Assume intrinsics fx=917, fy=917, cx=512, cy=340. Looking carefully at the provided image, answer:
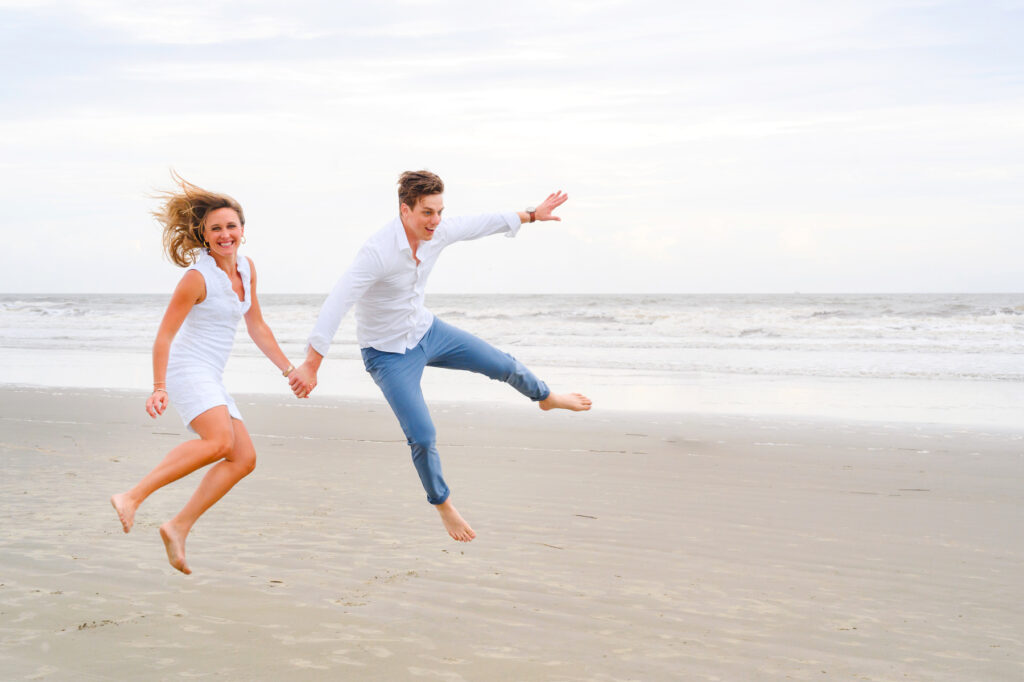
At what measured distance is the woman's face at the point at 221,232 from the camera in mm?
4281

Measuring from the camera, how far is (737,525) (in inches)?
242

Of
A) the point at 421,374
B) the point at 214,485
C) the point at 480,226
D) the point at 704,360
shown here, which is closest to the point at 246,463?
the point at 214,485

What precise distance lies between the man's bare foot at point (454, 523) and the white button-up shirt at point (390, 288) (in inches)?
36.7

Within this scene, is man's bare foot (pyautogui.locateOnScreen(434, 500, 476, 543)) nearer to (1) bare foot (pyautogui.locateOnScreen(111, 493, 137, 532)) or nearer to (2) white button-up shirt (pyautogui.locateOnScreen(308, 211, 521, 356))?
(2) white button-up shirt (pyautogui.locateOnScreen(308, 211, 521, 356))

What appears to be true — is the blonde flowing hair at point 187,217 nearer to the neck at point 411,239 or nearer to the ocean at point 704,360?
the neck at point 411,239

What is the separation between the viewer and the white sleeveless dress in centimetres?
416

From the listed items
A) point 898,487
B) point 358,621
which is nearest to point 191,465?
point 358,621

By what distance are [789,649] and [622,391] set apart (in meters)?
9.67

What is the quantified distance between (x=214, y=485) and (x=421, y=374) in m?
1.17

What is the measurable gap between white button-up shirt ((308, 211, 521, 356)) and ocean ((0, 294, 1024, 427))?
715cm

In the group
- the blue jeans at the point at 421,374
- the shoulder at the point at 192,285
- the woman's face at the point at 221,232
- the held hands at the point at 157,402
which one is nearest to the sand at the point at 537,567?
the blue jeans at the point at 421,374

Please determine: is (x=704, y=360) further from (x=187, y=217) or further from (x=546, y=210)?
(x=187, y=217)

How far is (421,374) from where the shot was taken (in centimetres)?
484

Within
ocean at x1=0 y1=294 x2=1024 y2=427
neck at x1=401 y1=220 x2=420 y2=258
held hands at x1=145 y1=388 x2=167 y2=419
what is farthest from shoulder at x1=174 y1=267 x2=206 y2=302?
ocean at x1=0 y1=294 x2=1024 y2=427
